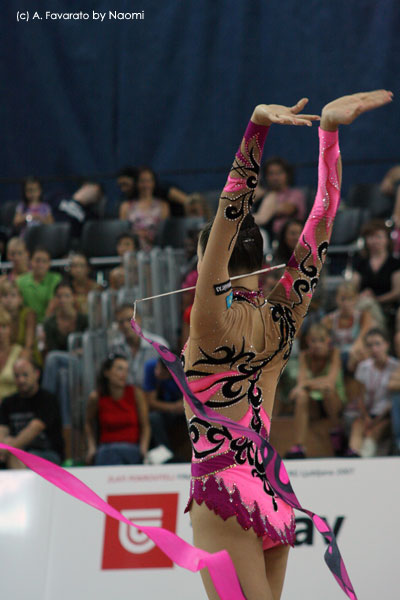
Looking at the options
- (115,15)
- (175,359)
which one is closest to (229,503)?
(175,359)

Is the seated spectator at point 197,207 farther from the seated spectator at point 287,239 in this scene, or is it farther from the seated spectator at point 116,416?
the seated spectator at point 116,416

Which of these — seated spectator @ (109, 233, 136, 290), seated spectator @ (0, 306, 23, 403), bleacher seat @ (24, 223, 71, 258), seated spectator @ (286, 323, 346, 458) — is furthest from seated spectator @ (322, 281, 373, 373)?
bleacher seat @ (24, 223, 71, 258)

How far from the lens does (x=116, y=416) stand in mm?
5336

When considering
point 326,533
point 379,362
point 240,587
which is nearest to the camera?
point 240,587

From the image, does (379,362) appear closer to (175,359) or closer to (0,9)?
(175,359)

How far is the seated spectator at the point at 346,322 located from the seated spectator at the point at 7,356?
2.13 meters

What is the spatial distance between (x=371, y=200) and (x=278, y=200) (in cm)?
87

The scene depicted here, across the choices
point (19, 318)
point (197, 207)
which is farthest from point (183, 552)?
point (197, 207)

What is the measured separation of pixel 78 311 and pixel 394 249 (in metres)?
2.34

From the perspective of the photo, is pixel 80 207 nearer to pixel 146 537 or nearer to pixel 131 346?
pixel 131 346

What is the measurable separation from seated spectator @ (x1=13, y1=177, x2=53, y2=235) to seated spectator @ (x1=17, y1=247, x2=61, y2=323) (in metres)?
0.84

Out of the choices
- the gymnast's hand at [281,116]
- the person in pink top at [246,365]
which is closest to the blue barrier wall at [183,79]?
the person in pink top at [246,365]

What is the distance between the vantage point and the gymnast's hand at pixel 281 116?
1.86m

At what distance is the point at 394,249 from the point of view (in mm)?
6066
